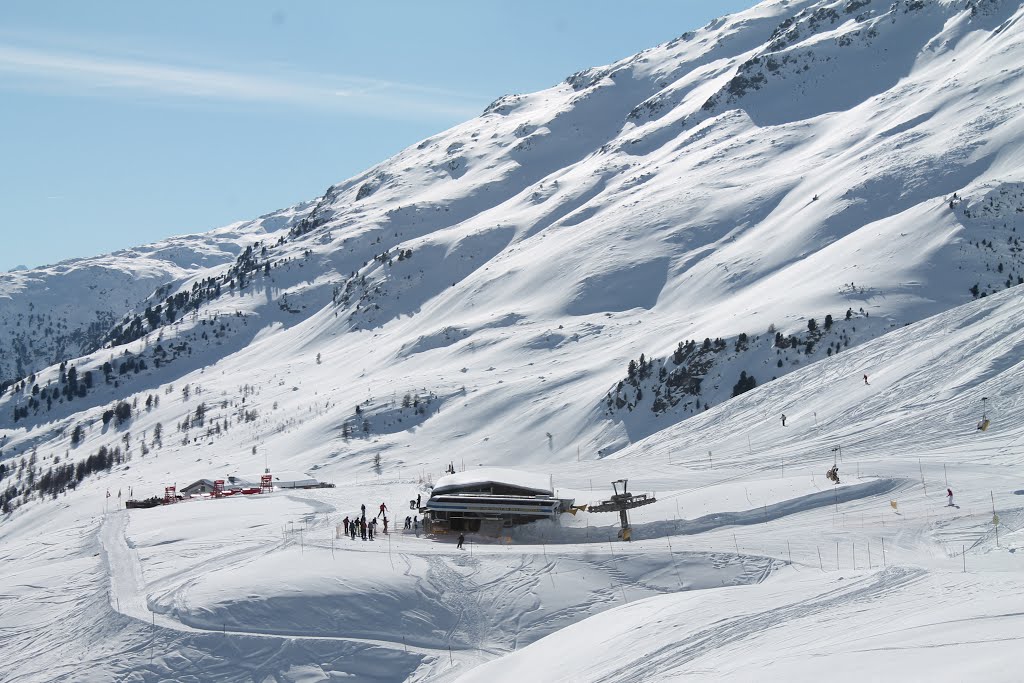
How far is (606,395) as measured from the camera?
87250mm

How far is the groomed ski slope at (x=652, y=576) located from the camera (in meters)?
23.7

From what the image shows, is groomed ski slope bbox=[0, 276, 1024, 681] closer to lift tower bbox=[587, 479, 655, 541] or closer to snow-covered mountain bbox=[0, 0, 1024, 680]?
snow-covered mountain bbox=[0, 0, 1024, 680]

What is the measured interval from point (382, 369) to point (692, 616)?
382 ft

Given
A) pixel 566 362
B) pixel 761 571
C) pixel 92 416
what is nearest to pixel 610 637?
pixel 761 571

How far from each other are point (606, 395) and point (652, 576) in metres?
52.5

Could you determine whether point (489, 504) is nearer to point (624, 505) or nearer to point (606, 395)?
point (624, 505)

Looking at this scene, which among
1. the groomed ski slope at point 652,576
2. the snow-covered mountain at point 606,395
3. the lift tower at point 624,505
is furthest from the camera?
the lift tower at point 624,505

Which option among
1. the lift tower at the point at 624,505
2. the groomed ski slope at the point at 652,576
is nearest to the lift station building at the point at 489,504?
the groomed ski slope at the point at 652,576

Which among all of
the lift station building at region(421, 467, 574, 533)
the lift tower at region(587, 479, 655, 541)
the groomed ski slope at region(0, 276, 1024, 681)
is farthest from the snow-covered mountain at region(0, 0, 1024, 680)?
the lift station building at region(421, 467, 574, 533)

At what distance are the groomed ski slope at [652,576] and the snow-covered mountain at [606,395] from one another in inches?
6.9

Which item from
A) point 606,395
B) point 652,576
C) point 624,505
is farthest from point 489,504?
point 606,395

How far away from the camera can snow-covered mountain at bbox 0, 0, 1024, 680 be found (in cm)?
Result: 3412

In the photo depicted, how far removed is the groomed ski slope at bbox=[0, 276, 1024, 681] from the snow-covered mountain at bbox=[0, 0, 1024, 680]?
176mm

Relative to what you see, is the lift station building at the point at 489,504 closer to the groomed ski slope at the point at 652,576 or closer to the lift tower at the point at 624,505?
the groomed ski slope at the point at 652,576
